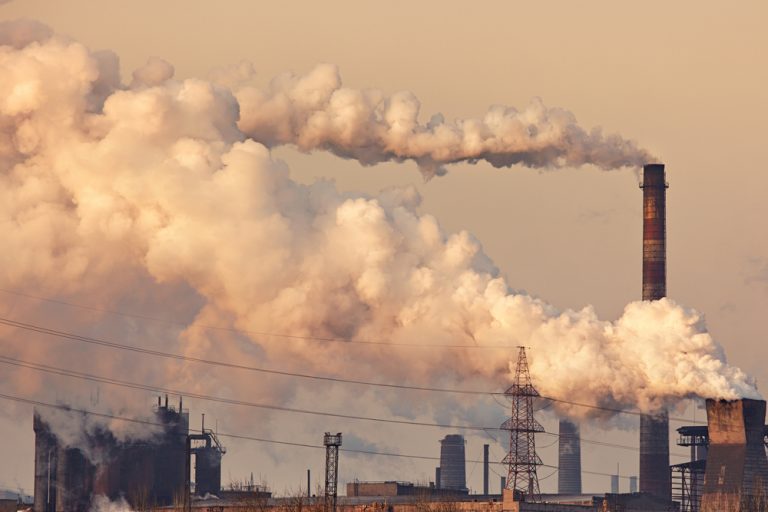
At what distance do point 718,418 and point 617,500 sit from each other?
15584 mm

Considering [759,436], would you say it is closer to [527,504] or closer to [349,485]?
[527,504]

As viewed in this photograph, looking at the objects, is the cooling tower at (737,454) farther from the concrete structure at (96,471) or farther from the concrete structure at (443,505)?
the concrete structure at (96,471)

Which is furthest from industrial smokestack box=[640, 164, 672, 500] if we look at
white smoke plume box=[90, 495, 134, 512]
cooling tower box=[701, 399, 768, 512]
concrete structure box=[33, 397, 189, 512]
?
white smoke plume box=[90, 495, 134, 512]

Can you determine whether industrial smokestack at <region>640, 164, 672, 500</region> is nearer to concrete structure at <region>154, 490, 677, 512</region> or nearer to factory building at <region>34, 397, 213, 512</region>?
concrete structure at <region>154, 490, 677, 512</region>

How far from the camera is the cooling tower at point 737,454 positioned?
445 feet

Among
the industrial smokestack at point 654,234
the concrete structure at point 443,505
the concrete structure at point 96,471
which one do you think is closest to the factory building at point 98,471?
the concrete structure at point 96,471

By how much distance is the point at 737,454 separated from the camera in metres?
138

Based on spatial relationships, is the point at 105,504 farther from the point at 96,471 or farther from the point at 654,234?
the point at 654,234

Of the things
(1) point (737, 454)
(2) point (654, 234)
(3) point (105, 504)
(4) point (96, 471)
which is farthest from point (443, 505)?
(4) point (96, 471)

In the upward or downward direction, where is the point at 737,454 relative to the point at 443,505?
upward

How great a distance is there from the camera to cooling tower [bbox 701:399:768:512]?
13575 centimetres

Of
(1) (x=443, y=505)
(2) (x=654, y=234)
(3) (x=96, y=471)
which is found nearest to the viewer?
(1) (x=443, y=505)

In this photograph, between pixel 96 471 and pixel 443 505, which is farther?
pixel 96 471

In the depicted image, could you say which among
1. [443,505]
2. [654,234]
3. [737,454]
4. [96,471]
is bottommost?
[443,505]
